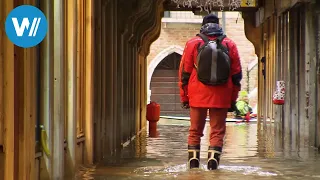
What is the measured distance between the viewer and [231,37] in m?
32.8

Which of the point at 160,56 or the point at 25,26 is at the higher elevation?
the point at 160,56

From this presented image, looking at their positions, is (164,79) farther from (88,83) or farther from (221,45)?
(221,45)

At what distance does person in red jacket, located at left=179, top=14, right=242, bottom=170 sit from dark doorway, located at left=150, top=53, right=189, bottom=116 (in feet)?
88.0

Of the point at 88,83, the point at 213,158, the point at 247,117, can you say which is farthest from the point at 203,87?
the point at 247,117

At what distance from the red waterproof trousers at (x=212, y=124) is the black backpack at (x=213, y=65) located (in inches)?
14.3

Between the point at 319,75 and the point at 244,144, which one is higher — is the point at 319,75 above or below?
above

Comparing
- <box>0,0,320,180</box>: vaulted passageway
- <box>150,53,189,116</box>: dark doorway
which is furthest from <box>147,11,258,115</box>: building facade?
<box>0,0,320,180</box>: vaulted passageway

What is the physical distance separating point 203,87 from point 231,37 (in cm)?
2571

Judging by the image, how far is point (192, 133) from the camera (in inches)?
298

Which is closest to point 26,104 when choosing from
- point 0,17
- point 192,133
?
point 0,17

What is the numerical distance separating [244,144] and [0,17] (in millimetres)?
7945

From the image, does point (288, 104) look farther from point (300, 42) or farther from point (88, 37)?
point (88, 37)

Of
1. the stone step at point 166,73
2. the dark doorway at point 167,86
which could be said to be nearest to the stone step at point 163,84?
the dark doorway at point 167,86

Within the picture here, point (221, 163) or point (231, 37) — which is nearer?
point (221, 163)
